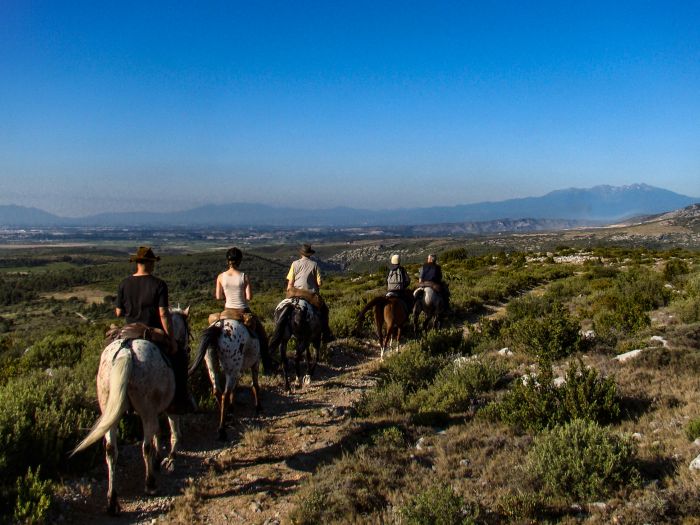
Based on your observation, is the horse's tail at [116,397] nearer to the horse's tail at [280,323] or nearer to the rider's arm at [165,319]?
the rider's arm at [165,319]

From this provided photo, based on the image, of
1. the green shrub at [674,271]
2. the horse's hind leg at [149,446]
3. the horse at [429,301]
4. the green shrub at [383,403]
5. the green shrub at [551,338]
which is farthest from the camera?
the green shrub at [674,271]

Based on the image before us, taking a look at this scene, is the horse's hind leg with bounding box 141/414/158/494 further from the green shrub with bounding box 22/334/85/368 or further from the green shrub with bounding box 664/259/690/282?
the green shrub with bounding box 664/259/690/282

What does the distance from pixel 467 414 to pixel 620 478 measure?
273 cm

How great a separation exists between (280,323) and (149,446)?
4208 millimetres

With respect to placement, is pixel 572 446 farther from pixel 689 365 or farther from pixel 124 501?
pixel 124 501

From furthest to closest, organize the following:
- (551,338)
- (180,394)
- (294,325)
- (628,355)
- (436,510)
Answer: (551,338), (294,325), (628,355), (180,394), (436,510)

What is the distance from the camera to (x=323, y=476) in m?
5.38

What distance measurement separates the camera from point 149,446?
17.5ft

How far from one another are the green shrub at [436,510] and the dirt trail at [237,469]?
1358mm

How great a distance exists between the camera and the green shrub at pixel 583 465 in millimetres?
4516

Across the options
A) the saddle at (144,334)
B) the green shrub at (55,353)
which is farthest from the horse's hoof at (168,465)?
the green shrub at (55,353)

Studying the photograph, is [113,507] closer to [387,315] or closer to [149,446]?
[149,446]

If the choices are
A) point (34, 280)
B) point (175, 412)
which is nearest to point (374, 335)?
point (175, 412)

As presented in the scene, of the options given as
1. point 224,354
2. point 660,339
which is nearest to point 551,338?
point 660,339
